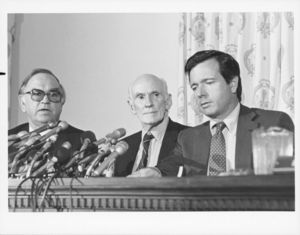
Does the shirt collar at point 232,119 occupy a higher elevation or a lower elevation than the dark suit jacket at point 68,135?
higher

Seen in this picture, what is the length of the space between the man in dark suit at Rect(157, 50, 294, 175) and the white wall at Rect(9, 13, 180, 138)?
0.44 ft

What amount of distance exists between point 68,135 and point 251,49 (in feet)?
2.97

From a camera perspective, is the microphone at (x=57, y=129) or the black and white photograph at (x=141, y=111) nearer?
the black and white photograph at (x=141, y=111)

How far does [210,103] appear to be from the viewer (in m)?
2.74

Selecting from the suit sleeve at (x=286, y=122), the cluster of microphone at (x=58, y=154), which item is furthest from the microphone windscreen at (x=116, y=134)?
the suit sleeve at (x=286, y=122)

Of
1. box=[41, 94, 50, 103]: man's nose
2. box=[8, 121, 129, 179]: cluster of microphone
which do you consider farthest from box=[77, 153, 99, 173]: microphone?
box=[41, 94, 50, 103]: man's nose

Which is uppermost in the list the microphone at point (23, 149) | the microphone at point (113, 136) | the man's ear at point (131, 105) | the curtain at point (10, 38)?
the curtain at point (10, 38)

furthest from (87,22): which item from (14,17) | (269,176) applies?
(269,176)

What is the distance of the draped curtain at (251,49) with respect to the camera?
2709 mm

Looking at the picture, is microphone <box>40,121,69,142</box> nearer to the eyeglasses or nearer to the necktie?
the eyeglasses

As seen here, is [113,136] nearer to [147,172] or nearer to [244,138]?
[147,172]

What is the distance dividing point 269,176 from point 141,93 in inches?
26.5

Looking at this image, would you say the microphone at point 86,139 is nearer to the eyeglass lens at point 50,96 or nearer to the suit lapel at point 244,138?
the eyeglass lens at point 50,96
